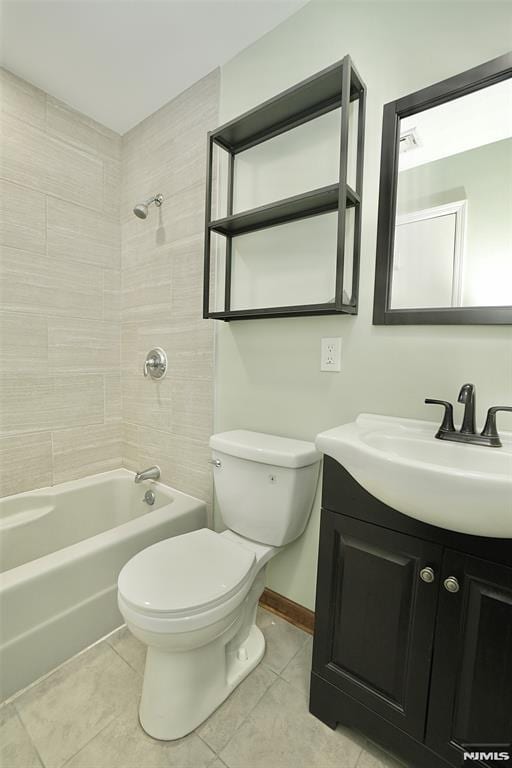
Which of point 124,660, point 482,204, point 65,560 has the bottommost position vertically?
point 124,660

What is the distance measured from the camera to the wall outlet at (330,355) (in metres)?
1.26

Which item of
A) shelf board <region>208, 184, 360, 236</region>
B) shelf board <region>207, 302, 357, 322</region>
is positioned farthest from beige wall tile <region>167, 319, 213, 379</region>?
shelf board <region>208, 184, 360, 236</region>

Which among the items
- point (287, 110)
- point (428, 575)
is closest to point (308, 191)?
point (287, 110)

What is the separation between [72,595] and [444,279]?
169 cm

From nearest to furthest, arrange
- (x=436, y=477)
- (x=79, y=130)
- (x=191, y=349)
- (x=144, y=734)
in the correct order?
(x=436, y=477) → (x=144, y=734) → (x=191, y=349) → (x=79, y=130)

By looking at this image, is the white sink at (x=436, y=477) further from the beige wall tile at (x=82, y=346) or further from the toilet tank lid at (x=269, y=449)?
the beige wall tile at (x=82, y=346)

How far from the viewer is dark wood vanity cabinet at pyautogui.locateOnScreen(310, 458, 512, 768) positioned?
746 millimetres

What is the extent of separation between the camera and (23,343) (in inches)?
67.8

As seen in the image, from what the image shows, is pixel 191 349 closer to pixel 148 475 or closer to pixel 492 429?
pixel 148 475

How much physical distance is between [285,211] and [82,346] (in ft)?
4.48

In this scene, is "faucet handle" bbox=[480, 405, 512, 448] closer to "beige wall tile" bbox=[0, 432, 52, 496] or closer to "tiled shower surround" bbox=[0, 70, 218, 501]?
"tiled shower surround" bbox=[0, 70, 218, 501]

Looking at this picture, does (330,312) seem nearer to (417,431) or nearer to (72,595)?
(417,431)

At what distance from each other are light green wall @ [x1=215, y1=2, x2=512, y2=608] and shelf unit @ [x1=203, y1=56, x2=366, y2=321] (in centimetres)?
6

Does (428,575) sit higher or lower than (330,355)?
lower
